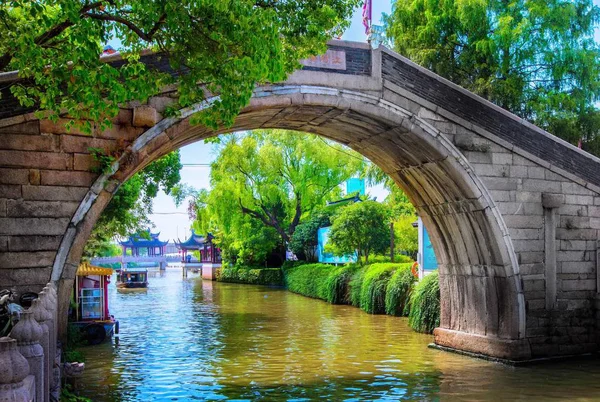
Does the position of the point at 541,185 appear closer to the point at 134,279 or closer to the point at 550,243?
the point at 550,243

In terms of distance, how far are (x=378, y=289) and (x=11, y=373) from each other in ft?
57.8

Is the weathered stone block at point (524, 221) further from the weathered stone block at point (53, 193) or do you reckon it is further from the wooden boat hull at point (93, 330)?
the wooden boat hull at point (93, 330)

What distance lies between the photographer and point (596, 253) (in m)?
12.8

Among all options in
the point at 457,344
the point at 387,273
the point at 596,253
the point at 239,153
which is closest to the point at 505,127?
the point at 596,253

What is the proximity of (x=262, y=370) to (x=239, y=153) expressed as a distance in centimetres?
2169

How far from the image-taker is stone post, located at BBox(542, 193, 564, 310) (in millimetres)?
12281

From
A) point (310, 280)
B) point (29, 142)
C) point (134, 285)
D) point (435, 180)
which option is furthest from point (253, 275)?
point (29, 142)

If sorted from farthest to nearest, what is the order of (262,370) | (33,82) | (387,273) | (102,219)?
(387,273)
(102,219)
(262,370)
(33,82)

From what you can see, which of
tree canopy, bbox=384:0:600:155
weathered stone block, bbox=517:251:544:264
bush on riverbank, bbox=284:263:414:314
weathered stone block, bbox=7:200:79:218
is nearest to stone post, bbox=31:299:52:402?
weathered stone block, bbox=7:200:79:218

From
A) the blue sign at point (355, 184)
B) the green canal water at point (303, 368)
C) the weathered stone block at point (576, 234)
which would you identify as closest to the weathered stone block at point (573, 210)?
the weathered stone block at point (576, 234)

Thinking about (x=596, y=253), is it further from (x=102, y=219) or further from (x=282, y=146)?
(x=282, y=146)

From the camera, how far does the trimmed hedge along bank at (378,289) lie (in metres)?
15.7

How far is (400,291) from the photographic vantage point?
62.4ft

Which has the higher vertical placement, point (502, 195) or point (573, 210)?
point (502, 195)
